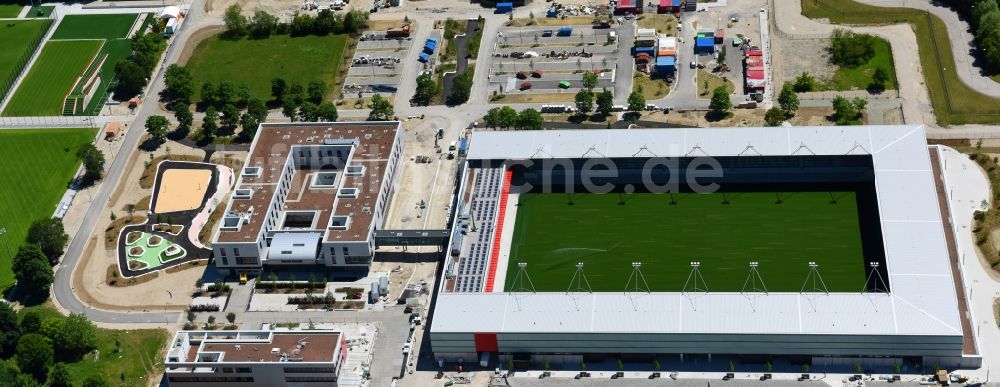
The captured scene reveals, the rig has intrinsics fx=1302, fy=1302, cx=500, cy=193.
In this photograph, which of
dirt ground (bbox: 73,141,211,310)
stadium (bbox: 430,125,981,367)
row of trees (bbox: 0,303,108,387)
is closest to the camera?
stadium (bbox: 430,125,981,367)

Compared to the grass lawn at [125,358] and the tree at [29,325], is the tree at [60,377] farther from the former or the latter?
the tree at [29,325]

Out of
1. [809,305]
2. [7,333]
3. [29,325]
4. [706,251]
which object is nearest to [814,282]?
[809,305]

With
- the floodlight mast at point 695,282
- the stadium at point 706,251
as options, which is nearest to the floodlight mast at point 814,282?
the stadium at point 706,251

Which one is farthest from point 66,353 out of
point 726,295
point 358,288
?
point 726,295

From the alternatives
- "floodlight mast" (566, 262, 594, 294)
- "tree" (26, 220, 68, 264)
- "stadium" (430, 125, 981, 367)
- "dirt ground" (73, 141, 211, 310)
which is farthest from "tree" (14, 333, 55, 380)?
"floodlight mast" (566, 262, 594, 294)

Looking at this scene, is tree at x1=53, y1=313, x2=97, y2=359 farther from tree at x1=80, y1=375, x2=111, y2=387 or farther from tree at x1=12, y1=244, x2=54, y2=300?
tree at x1=12, y1=244, x2=54, y2=300

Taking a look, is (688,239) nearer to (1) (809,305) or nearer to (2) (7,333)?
(1) (809,305)
